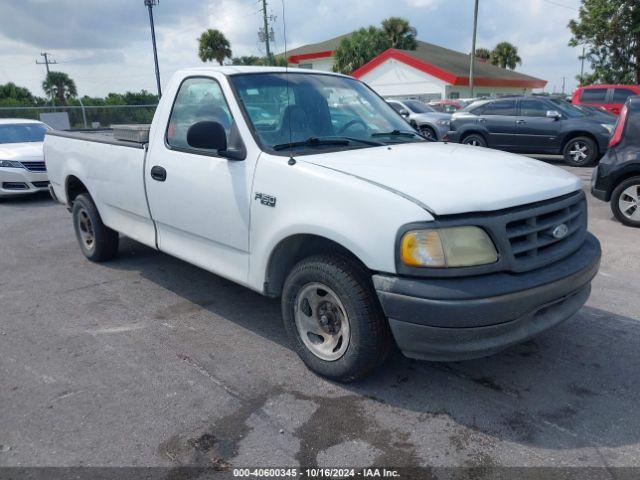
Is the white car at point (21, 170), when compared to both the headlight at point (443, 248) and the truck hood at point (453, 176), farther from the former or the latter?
the headlight at point (443, 248)

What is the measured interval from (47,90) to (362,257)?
55.0m

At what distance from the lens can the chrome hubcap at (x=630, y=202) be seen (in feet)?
23.2

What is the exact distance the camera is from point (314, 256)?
3256 millimetres

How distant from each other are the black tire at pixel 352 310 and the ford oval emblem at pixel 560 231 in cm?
107

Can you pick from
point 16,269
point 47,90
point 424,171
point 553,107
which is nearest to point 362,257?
point 424,171

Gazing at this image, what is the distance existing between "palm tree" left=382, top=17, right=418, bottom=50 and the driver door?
46.8 m

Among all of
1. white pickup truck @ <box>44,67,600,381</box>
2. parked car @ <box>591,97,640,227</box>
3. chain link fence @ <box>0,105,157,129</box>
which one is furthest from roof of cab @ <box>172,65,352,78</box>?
chain link fence @ <box>0,105,157,129</box>

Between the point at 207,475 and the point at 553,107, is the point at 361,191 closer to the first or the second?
the point at 207,475

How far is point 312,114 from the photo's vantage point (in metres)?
3.96

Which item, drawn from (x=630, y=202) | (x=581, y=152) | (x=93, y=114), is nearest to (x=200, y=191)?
(x=630, y=202)

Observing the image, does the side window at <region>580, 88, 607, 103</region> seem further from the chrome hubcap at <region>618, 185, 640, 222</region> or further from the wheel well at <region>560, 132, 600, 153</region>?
the chrome hubcap at <region>618, 185, 640, 222</region>

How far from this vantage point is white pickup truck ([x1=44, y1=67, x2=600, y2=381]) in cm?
276

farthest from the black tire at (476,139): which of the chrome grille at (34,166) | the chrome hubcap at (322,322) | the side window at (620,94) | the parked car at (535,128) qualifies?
the chrome hubcap at (322,322)

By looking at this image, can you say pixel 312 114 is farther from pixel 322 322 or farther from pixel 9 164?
pixel 9 164
